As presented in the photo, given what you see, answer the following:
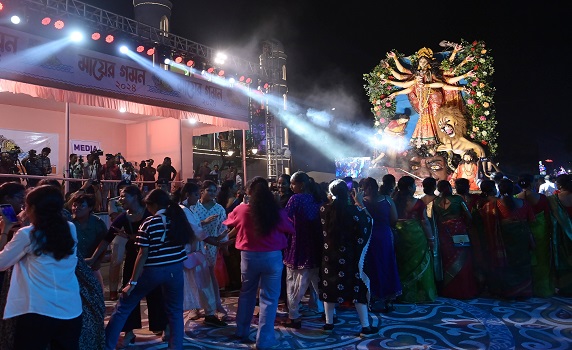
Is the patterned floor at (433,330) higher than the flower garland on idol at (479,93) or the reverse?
the reverse

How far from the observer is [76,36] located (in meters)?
9.32

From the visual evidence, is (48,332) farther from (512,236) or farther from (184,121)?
(184,121)

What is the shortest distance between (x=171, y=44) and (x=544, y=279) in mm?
10810

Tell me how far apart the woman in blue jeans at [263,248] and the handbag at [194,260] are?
0.74m

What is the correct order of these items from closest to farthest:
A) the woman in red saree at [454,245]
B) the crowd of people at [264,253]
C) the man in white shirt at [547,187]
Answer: the crowd of people at [264,253] < the woman in red saree at [454,245] < the man in white shirt at [547,187]

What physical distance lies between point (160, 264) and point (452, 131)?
1683 centimetres

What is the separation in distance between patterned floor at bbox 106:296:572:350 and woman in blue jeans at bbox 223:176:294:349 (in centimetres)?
37

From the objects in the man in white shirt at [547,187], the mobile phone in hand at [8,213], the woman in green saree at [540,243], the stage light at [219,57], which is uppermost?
the stage light at [219,57]

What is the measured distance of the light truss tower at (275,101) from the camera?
47.3ft

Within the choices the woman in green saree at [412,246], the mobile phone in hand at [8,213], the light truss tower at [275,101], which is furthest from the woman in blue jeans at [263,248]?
the light truss tower at [275,101]

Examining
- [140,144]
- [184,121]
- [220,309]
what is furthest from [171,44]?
[220,309]

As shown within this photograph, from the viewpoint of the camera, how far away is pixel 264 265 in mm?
3684

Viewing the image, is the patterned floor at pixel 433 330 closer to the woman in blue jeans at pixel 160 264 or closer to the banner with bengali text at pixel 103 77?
the woman in blue jeans at pixel 160 264

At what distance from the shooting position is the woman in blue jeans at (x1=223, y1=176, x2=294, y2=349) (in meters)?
3.68
